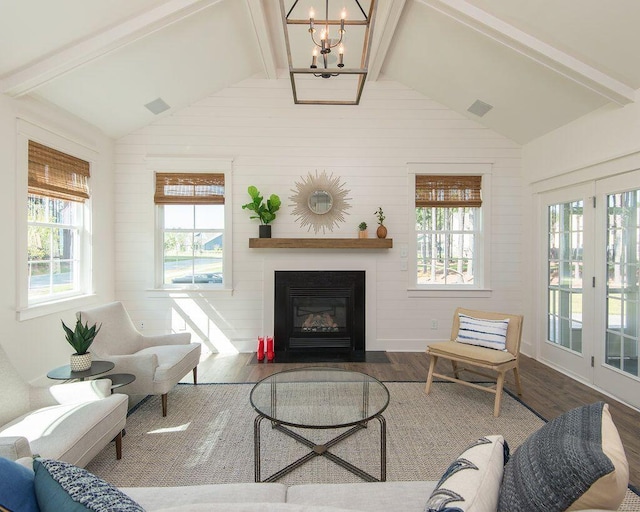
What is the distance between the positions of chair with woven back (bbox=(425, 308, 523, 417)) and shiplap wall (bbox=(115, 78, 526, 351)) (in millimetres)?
1262

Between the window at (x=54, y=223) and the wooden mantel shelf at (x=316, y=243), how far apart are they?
1.91 meters

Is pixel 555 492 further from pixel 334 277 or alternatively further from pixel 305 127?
pixel 305 127

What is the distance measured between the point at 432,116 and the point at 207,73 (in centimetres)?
278

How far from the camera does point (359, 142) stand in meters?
4.66

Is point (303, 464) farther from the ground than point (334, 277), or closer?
closer

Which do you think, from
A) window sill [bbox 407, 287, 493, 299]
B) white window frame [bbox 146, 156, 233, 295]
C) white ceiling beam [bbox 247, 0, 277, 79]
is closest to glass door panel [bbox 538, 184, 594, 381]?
window sill [bbox 407, 287, 493, 299]

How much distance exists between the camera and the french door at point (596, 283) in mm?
3162

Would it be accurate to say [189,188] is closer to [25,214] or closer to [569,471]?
[25,214]

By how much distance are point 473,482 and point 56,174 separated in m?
4.23

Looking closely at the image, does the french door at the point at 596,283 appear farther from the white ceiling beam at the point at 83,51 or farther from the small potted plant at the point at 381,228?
the white ceiling beam at the point at 83,51

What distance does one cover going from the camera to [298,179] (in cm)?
463

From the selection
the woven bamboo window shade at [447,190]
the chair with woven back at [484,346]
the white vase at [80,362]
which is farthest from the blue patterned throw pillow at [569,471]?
the woven bamboo window shade at [447,190]

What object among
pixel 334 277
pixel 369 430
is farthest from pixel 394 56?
pixel 369 430

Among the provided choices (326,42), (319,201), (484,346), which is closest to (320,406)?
(484,346)
